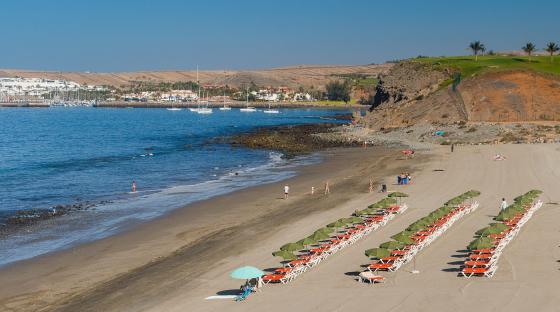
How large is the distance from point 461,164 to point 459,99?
40.7m

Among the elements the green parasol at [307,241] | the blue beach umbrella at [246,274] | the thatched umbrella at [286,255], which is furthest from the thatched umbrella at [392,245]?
the blue beach umbrella at [246,274]

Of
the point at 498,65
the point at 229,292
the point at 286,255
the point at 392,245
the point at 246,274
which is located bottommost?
the point at 229,292

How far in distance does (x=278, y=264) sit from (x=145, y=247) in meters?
7.92

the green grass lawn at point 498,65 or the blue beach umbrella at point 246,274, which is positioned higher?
the green grass lawn at point 498,65

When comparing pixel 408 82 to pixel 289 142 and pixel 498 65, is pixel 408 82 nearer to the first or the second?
→ pixel 498 65

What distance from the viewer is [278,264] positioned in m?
26.4

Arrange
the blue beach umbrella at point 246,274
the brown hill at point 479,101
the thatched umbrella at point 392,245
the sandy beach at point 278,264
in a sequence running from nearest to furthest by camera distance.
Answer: the sandy beach at point 278,264 < the blue beach umbrella at point 246,274 < the thatched umbrella at point 392,245 < the brown hill at point 479,101

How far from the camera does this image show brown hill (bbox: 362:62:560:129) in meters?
89.3

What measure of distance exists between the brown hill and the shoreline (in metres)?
49.5

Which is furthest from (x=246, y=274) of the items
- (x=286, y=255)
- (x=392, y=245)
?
(x=392, y=245)

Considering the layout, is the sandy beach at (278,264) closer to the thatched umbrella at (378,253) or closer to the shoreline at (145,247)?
the shoreline at (145,247)

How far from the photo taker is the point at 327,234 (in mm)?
28531

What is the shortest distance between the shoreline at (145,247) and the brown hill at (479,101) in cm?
4951

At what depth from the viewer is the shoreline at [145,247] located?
84.1 ft
